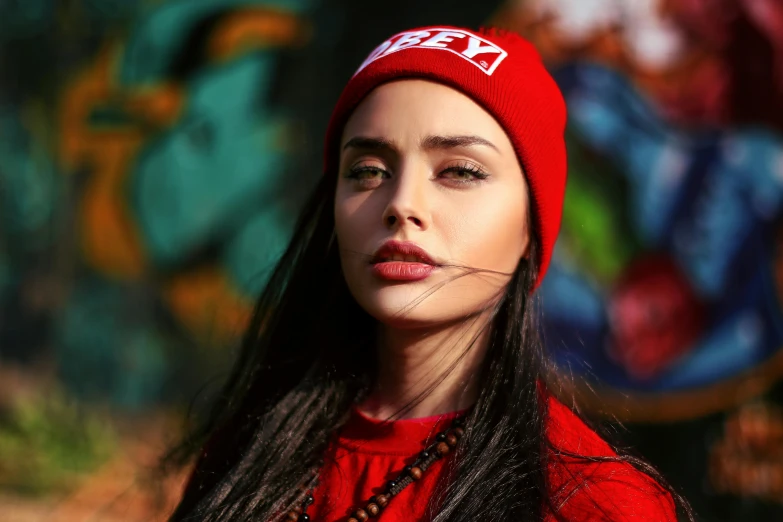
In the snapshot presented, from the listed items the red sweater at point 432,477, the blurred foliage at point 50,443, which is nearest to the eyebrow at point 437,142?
the red sweater at point 432,477

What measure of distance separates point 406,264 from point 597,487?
52 centimetres

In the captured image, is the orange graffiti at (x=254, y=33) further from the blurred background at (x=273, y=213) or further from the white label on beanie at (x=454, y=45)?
the white label on beanie at (x=454, y=45)

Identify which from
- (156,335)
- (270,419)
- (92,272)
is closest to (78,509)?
(156,335)

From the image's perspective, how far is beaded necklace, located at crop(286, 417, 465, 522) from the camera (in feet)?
5.37

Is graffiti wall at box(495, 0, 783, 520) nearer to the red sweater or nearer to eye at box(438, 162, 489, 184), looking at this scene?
the red sweater

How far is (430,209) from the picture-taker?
1.64 meters

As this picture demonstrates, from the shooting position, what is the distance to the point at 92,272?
4977 millimetres

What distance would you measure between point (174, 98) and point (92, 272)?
109cm

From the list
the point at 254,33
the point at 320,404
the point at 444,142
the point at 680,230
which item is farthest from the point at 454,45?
the point at 254,33

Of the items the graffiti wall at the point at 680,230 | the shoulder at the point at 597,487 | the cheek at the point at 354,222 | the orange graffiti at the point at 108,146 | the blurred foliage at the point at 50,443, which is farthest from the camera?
the orange graffiti at the point at 108,146

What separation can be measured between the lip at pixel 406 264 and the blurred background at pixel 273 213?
1.90 metres

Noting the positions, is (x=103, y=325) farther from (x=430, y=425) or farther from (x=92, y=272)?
(x=430, y=425)

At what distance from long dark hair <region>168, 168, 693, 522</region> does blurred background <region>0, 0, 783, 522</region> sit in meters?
1.62

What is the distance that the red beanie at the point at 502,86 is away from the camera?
170cm
